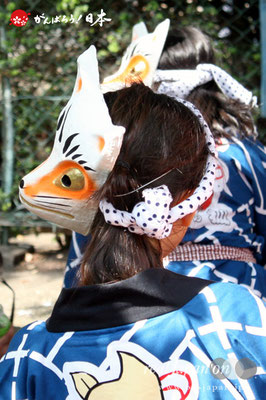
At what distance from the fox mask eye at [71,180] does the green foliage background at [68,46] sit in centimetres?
293

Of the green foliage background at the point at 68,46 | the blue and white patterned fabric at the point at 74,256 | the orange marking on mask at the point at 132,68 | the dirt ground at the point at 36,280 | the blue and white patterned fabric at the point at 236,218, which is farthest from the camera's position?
the green foliage background at the point at 68,46

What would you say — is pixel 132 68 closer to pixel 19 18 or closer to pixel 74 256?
pixel 74 256

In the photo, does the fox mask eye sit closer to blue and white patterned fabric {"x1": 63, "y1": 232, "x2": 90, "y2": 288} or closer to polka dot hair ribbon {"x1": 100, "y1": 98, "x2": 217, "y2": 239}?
polka dot hair ribbon {"x1": 100, "y1": 98, "x2": 217, "y2": 239}

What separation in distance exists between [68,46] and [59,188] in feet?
11.2

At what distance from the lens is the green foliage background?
4168mm

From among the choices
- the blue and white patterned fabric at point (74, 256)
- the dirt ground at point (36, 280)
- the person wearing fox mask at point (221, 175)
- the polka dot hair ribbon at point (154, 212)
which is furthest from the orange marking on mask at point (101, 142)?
the dirt ground at point (36, 280)

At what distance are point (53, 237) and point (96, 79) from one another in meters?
3.96

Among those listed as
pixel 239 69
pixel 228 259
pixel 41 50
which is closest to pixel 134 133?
pixel 228 259

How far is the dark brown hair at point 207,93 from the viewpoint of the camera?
217 centimetres

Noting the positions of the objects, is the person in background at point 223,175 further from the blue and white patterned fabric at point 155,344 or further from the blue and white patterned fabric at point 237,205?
the blue and white patterned fabric at point 155,344

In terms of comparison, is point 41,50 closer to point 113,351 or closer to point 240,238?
point 240,238

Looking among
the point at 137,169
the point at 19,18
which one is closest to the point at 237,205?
the point at 137,169

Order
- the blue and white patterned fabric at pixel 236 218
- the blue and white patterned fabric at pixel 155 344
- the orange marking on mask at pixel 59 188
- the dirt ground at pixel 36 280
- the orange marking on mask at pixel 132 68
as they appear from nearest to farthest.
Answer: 1. the blue and white patterned fabric at pixel 155 344
2. the orange marking on mask at pixel 59 188
3. the blue and white patterned fabric at pixel 236 218
4. the orange marking on mask at pixel 132 68
5. the dirt ground at pixel 36 280

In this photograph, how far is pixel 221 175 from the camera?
81.4 inches
